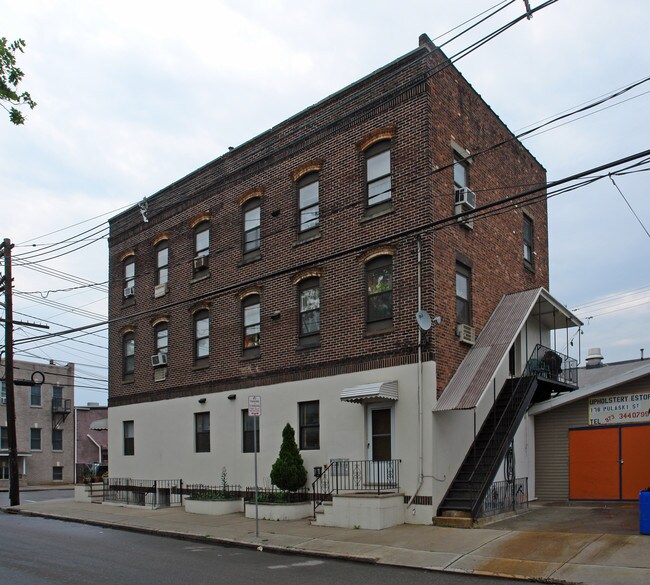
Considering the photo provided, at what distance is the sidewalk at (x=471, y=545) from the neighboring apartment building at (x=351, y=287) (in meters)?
2.02

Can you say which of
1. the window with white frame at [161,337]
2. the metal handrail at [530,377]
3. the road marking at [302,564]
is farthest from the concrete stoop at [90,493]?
the road marking at [302,564]

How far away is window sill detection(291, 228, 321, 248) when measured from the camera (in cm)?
2030

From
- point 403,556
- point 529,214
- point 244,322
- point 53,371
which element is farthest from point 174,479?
point 53,371

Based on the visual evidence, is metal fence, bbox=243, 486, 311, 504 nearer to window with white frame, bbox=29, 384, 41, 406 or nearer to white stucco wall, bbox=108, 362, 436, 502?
white stucco wall, bbox=108, 362, 436, 502

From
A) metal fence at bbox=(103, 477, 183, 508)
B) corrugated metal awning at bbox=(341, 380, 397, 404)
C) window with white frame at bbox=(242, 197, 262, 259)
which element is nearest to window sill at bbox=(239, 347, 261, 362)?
window with white frame at bbox=(242, 197, 262, 259)

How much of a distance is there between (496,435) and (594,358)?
1628 cm

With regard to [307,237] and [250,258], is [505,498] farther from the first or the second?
[250,258]

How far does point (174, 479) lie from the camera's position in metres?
24.5

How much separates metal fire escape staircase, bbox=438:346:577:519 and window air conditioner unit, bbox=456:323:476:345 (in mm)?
1790

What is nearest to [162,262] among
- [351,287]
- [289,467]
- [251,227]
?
[251,227]

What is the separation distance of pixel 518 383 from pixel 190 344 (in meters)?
11.0

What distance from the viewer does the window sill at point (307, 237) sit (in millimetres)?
20297

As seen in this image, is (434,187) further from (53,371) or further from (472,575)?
(53,371)

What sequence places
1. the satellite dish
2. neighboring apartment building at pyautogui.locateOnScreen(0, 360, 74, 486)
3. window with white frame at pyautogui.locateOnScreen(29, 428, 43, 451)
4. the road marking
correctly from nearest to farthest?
1. the road marking
2. the satellite dish
3. neighboring apartment building at pyautogui.locateOnScreen(0, 360, 74, 486)
4. window with white frame at pyautogui.locateOnScreen(29, 428, 43, 451)
